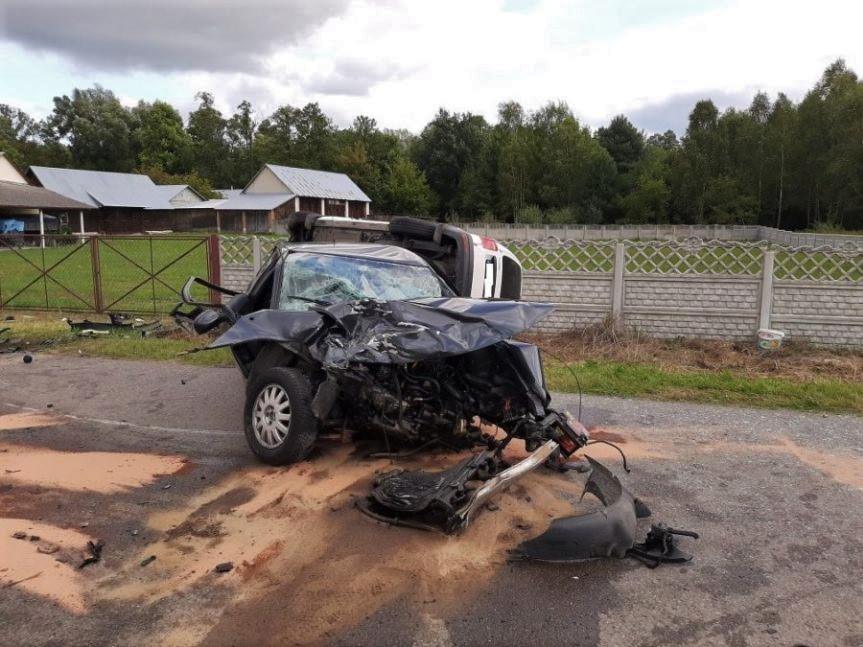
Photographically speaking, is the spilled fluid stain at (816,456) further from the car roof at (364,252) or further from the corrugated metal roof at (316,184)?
the corrugated metal roof at (316,184)

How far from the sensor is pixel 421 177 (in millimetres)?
74438

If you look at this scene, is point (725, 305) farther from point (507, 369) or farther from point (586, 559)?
point (586, 559)

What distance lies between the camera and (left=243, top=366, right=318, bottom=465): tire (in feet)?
16.0

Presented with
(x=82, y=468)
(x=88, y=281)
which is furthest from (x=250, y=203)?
(x=82, y=468)

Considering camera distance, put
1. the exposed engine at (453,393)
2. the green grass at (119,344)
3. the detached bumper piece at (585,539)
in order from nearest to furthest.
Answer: the detached bumper piece at (585,539) → the exposed engine at (453,393) → the green grass at (119,344)

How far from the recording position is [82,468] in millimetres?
5125

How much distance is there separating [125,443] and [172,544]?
2.27 meters

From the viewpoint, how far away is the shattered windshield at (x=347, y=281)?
5.74 m

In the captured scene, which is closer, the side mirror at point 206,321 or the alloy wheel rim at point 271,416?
the alloy wheel rim at point 271,416

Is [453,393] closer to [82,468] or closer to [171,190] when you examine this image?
[82,468]

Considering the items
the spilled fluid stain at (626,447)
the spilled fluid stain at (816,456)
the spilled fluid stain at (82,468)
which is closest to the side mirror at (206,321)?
the spilled fluid stain at (82,468)

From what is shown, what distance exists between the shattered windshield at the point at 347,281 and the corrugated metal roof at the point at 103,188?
175 feet

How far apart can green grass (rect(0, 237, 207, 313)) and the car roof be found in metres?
6.59

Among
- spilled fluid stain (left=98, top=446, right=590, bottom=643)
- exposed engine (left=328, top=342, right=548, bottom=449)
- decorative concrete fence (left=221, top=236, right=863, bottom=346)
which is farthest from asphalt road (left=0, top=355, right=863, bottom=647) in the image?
decorative concrete fence (left=221, top=236, right=863, bottom=346)
